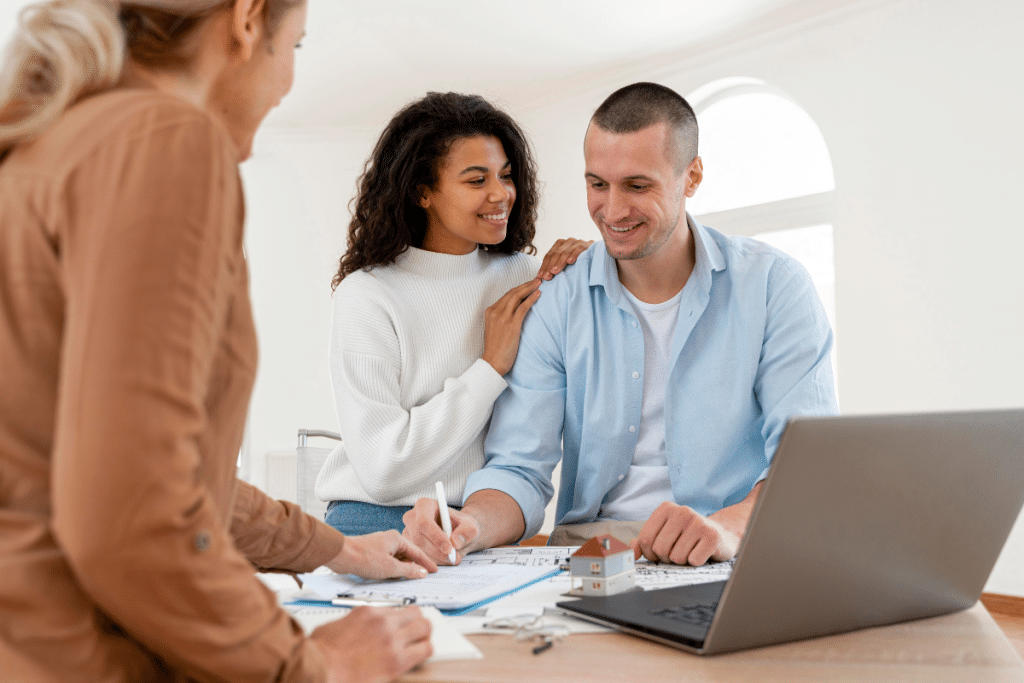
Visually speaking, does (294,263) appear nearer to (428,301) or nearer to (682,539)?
(428,301)

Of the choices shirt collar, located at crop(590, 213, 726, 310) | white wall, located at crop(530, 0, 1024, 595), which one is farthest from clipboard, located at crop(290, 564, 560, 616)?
white wall, located at crop(530, 0, 1024, 595)

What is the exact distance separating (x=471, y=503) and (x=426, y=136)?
3.36ft

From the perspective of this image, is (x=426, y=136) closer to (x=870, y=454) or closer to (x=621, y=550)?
(x=621, y=550)

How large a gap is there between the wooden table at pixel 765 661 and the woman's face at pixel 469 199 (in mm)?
1425

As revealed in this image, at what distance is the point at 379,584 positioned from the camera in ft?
3.88

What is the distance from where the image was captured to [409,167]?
2.19 m

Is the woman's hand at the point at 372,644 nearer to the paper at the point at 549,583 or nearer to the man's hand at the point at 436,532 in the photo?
the paper at the point at 549,583

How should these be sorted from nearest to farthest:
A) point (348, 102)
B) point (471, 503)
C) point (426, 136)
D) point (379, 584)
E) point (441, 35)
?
point (379, 584) → point (471, 503) → point (426, 136) → point (441, 35) → point (348, 102)

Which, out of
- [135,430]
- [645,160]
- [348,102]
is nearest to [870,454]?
[135,430]

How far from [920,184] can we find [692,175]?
9.75 feet

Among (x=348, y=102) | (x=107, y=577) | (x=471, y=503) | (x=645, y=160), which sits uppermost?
(x=348, y=102)

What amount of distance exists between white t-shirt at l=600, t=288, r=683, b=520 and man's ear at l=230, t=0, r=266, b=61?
1323 mm

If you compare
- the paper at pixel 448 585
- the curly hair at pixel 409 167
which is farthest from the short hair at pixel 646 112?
the paper at pixel 448 585

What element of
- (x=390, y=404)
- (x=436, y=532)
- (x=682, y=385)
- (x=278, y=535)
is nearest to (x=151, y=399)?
(x=278, y=535)
